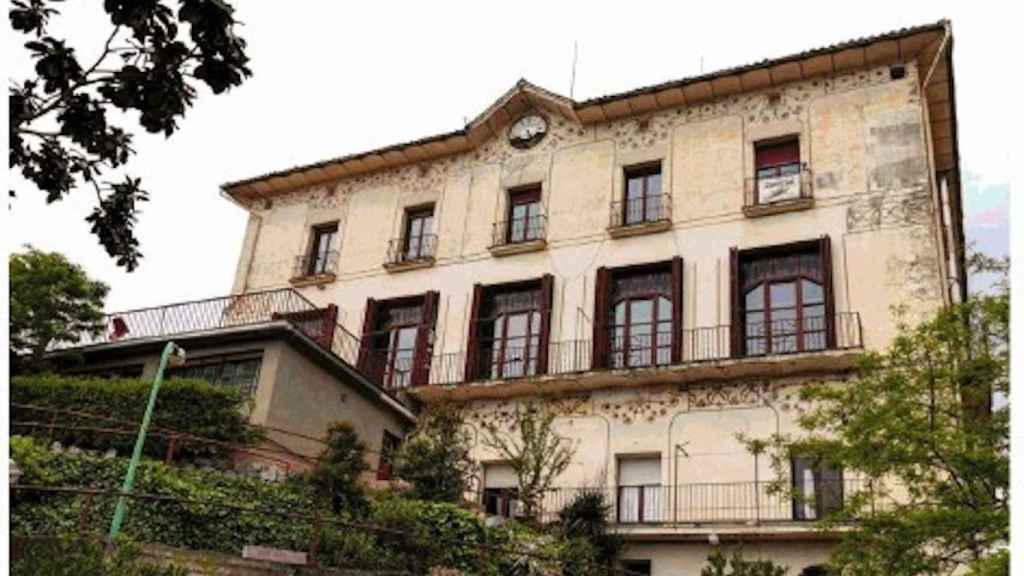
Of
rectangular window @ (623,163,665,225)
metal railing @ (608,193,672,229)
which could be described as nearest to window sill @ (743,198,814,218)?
metal railing @ (608,193,672,229)

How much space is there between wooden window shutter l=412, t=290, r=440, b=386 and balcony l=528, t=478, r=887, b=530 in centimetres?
485

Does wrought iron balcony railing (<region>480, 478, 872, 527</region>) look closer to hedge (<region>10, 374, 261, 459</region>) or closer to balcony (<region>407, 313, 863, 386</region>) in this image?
balcony (<region>407, 313, 863, 386</region>)

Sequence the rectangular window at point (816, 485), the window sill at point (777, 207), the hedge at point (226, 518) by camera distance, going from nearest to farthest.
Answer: the hedge at point (226, 518)
the rectangular window at point (816, 485)
the window sill at point (777, 207)

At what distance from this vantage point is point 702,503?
18031mm

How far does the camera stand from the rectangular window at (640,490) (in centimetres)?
1861

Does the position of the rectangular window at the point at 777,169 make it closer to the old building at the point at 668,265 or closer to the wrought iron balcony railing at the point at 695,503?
the old building at the point at 668,265

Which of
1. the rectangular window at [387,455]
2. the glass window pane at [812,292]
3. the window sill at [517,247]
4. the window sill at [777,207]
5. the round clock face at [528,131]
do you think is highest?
the round clock face at [528,131]

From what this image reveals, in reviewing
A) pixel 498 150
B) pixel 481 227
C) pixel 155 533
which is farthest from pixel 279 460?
pixel 498 150

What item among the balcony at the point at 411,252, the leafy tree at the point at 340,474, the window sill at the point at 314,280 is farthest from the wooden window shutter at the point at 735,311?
the window sill at the point at 314,280

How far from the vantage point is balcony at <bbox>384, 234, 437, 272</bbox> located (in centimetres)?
2414

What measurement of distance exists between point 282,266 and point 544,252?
8433 millimetres

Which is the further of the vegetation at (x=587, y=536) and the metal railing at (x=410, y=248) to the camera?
the metal railing at (x=410, y=248)

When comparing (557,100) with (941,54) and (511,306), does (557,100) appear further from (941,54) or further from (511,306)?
(941,54)

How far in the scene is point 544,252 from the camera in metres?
22.8
